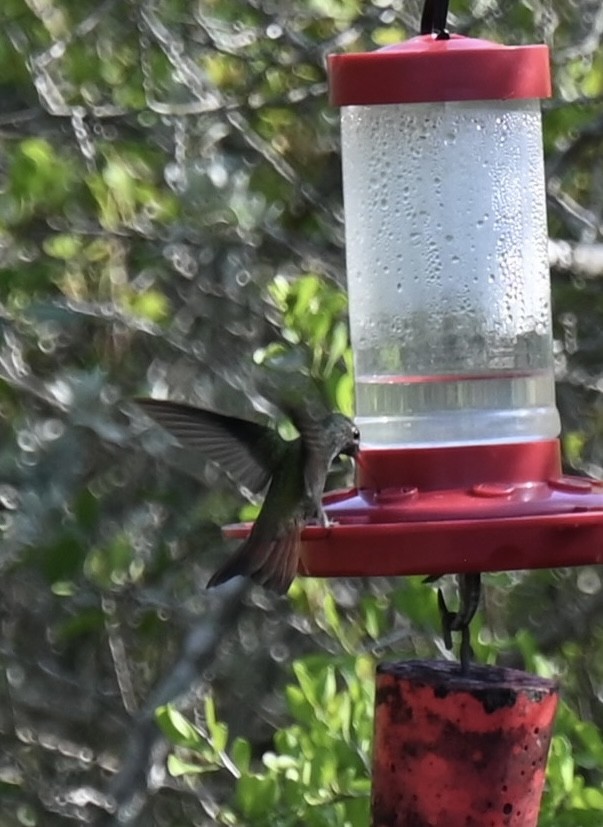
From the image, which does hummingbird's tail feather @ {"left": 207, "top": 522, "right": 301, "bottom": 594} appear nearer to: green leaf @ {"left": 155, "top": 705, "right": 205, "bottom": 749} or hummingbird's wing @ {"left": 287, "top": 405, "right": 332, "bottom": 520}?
hummingbird's wing @ {"left": 287, "top": 405, "right": 332, "bottom": 520}

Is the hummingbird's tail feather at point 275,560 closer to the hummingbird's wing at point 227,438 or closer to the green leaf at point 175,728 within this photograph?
the hummingbird's wing at point 227,438

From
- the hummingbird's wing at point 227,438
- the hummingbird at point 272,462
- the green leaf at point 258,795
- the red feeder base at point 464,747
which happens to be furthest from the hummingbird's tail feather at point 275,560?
the green leaf at point 258,795

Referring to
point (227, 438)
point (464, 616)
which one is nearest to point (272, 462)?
point (227, 438)

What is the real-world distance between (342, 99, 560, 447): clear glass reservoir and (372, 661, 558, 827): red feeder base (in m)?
0.59

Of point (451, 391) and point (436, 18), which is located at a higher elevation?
point (436, 18)

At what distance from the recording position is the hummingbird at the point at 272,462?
3.12m

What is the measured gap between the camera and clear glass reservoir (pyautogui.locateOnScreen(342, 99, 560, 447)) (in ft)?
10.7

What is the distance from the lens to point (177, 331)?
16.8ft

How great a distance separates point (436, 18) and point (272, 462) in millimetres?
869

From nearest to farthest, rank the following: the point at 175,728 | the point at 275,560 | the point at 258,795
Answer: the point at 275,560 → the point at 258,795 → the point at 175,728

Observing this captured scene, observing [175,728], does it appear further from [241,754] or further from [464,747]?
[464,747]

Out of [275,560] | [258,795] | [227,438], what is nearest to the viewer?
[275,560]

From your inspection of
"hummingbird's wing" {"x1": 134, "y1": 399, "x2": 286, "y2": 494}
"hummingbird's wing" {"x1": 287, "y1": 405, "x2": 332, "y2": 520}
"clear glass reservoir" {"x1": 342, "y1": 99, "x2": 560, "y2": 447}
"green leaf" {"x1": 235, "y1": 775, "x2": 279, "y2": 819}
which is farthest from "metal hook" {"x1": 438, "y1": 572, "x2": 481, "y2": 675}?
"green leaf" {"x1": 235, "y1": 775, "x2": 279, "y2": 819}

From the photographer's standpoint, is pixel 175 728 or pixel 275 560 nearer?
pixel 275 560
